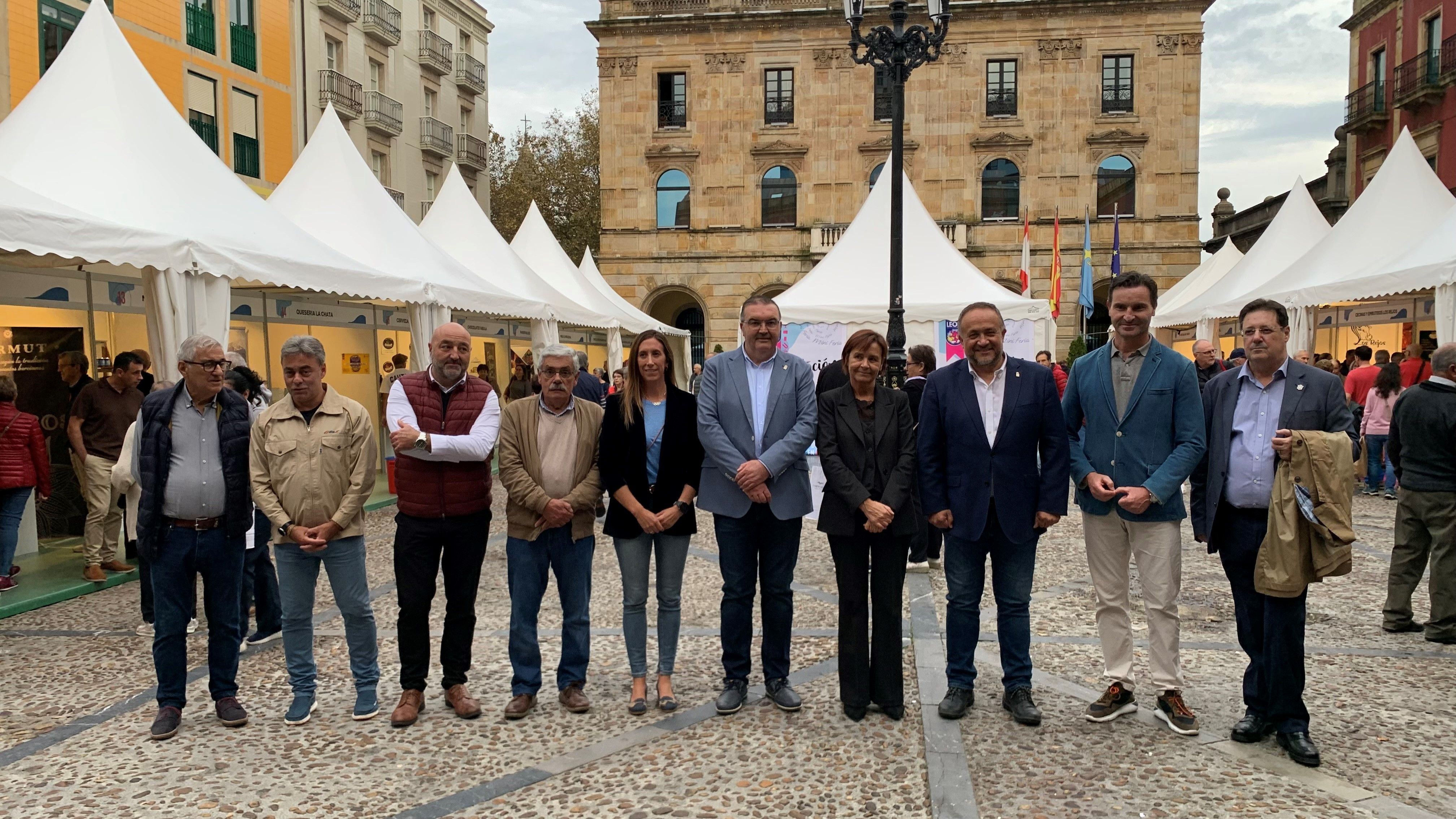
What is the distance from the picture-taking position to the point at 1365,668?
5.00 metres

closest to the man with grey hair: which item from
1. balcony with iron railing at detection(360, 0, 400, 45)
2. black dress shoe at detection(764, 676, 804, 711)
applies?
black dress shoe at detection(764, 676, 804, 711)

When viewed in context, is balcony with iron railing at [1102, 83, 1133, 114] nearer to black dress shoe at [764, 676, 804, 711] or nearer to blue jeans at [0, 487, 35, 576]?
black dress shoe at [764, 676, 804, 711]

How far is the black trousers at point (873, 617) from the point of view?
169 inches

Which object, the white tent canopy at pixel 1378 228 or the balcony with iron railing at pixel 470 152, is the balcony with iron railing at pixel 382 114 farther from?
the white tent canopy at pixel 1378 228

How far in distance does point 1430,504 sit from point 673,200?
2829 cm

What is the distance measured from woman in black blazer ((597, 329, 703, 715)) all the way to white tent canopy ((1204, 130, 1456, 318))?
35.4ft

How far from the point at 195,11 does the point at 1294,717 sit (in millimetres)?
24953

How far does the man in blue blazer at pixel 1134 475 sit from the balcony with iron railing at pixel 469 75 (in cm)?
3435

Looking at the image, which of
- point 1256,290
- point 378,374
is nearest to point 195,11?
point 378,374

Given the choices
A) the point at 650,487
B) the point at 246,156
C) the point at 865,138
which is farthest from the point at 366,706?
the point at 865,138

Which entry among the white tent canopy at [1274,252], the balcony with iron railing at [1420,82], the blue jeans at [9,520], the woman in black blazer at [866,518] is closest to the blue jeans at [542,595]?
the woman in black blazer at [866,518]

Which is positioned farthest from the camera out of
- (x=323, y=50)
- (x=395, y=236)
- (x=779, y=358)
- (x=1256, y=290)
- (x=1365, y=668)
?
(x=323, y=50)

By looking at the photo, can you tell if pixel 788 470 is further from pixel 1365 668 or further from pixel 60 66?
pixel 60 66

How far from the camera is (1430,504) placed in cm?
569
